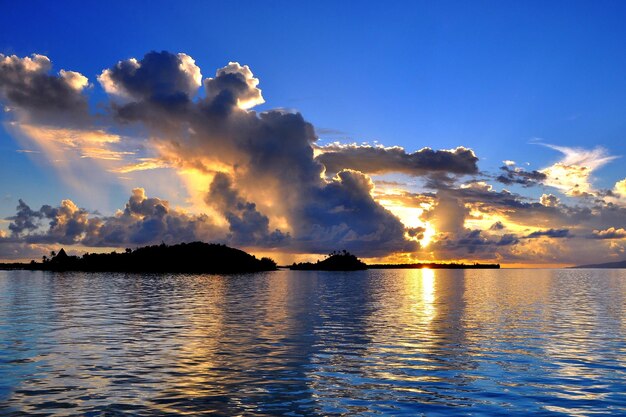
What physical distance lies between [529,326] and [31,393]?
59.4 meters

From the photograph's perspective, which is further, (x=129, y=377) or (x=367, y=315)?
(x=367, y=315)

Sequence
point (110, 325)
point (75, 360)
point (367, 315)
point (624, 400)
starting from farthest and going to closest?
point (367, 315) < point (110, 325) < point (75, 360) < point (624, 400)

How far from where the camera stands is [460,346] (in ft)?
173

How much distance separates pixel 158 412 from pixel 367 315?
196 ft

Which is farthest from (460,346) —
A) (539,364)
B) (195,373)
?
(195,373)

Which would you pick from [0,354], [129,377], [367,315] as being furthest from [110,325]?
[367,315]

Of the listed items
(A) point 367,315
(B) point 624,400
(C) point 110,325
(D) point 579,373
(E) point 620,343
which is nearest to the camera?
(B) point 624,400

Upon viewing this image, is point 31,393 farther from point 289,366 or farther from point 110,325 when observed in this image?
point 110,325

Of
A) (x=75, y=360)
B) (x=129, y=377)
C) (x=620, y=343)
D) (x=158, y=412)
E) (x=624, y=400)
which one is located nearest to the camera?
(x=158, y=412)

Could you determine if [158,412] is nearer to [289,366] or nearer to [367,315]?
[289,366]

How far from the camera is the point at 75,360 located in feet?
142

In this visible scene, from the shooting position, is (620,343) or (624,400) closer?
(624,400)

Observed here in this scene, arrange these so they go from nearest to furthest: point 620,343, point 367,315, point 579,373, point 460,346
→ point 579,373
point 460,346
point 620,343
point 367,315

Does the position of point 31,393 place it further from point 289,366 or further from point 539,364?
point 539,364
